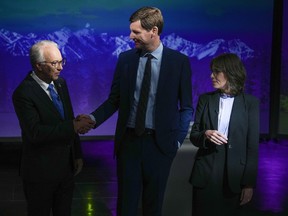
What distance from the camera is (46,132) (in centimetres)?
287

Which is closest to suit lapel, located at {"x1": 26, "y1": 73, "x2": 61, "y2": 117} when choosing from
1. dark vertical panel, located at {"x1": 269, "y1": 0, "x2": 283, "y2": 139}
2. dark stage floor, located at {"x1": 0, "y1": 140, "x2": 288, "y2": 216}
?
dark stage floor, located at {"x1": 0, "y1": 140, "x2": 288, "y2": 216}

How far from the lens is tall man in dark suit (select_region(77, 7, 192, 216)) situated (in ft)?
10.2

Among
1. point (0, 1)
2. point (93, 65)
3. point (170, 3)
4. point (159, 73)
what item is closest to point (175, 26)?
point (170, 3)

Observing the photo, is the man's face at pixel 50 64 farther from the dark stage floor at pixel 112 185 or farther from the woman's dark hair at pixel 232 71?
the dark stage floor at pixel 112 185

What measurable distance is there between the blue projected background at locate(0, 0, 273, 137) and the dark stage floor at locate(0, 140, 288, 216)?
2.40ft

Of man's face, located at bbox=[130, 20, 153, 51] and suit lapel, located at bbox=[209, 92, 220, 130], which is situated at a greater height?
man's face, located at bbox=[130, 20, 153, 51]

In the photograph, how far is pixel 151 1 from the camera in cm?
728

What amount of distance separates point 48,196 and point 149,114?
75cm

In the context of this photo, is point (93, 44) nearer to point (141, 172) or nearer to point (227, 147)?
point (141, 172)

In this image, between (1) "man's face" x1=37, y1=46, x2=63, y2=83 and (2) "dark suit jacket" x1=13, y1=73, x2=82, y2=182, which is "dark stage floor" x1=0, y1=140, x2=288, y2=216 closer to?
(2) "dark suit jacket" x1=13, y1=73, x2=82, y2=182

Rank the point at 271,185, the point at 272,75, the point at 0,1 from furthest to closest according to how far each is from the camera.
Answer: the point at 272,75
the point at 0,1
the point at 271,185

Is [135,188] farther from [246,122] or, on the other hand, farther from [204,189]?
[246,122]

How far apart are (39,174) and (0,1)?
4556mm

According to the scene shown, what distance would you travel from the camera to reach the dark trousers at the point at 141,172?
10.3 ft
